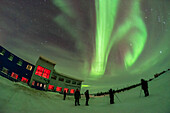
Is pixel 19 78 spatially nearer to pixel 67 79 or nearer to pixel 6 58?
pixel 6 58

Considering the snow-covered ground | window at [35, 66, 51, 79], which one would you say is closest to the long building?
window at [35, 66, 51, 79]

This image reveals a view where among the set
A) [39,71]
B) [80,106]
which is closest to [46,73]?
[39,71]

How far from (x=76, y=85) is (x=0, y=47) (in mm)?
30857

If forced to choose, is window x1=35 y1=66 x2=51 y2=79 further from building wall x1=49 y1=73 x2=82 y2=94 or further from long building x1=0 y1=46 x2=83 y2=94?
building wall x1=49 y1=73 x2=82 y2=94

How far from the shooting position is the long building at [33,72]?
26.5 m

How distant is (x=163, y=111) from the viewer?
15.3ft

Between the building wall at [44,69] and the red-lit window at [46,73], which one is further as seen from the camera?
the red-lit window at [46,73]

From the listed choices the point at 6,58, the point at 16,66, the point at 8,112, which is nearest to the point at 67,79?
the point at 16,66

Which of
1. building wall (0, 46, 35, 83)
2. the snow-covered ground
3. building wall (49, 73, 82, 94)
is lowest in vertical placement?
the snow-covered ground

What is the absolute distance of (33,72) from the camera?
25984 millimetres

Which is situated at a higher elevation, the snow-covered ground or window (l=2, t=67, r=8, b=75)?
window (l=2, t=67, r=8, b=75)

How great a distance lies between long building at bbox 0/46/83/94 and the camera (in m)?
26.5

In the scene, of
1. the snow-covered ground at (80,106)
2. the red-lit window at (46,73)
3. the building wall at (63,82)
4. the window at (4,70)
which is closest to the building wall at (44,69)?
the red-lit window at (46,73)

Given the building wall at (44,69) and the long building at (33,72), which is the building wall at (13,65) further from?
the building wall at (44,69)
